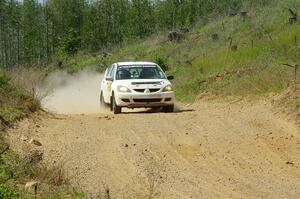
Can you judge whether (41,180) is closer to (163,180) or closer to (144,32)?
(163,180)

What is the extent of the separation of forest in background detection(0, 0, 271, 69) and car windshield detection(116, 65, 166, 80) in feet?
179

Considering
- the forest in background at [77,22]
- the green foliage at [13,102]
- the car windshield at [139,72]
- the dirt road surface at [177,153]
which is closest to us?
the dirt road surface at [177,153]

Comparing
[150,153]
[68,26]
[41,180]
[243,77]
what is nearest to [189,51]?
[243,77]

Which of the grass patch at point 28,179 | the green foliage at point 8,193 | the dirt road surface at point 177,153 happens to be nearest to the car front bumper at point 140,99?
the dirt road surface at point 177,153

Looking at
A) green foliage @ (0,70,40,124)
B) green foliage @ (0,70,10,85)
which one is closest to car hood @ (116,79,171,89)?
green foliage @ (0,70,40,124)

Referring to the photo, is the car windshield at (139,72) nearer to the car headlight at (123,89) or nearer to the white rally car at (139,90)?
the white rally car at (139,90)

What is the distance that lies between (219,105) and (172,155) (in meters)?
6.80

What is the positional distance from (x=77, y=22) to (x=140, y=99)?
63.1 metres

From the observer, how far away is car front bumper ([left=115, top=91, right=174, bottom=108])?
15516 mm

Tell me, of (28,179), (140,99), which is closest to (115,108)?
(140,99)

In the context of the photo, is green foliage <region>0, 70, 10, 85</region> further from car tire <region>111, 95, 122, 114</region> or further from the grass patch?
the grass patch

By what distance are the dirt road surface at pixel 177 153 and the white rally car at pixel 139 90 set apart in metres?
1.87

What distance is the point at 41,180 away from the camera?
7.35 meters

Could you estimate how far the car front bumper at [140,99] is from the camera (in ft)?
50.9
